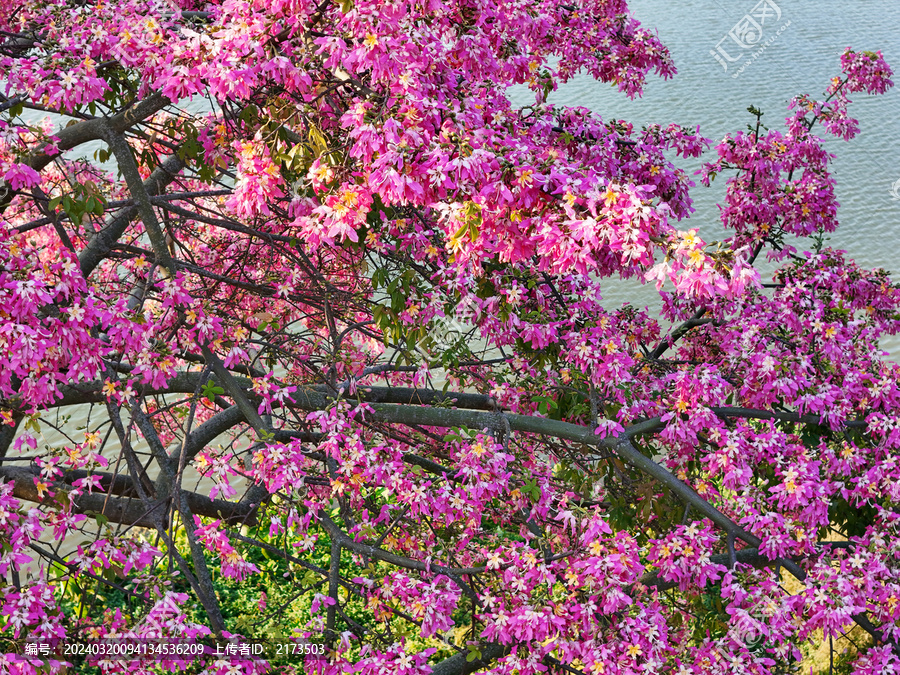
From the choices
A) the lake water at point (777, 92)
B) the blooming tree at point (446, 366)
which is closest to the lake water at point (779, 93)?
the lake water at point (777, 92)

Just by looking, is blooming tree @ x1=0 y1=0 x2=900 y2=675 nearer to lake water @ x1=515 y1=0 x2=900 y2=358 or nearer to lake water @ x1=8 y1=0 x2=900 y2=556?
lake water @ x1=8 y1=0 x2=900 y2=556

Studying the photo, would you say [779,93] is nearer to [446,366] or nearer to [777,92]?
[777,92]

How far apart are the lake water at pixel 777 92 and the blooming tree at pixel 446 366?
5434 millimetres

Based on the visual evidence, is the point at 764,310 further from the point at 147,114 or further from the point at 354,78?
the point at 147,114

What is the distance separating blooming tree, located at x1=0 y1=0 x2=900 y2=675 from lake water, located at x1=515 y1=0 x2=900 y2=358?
5434 mm

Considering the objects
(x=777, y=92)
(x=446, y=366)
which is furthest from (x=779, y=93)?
(x=446, y=366)

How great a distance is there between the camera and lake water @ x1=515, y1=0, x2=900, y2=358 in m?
10.8

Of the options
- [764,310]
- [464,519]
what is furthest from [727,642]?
[764,310]

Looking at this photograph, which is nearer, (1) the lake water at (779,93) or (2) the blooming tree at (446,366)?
(2) the blooming tree at (446,366)

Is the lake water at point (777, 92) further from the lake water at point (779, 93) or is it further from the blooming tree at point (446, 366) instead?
the blooming tree at point (446, 366)

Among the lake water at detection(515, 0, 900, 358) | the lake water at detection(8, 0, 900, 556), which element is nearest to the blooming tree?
the lake water at detection(8, 0, 900, 556)

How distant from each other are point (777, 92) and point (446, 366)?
12197 millimetres

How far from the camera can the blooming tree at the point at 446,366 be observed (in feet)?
8.47

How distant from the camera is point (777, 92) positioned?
1339 centimetres
